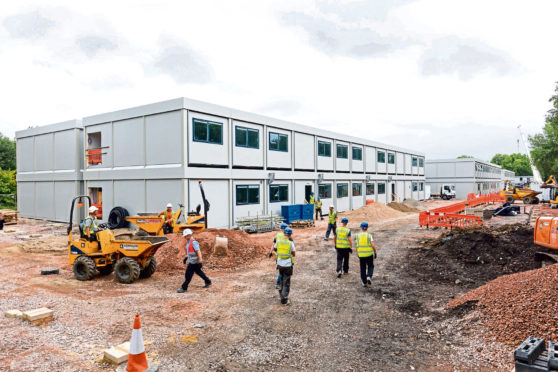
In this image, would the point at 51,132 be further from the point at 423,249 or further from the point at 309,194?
the point at 423,249

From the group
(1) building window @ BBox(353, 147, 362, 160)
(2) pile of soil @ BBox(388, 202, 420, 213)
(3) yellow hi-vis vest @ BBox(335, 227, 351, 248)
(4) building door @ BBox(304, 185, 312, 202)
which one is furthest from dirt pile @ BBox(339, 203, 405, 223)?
(3) yellow hi-vis vest @ BBox(335, 227, 351, 248)

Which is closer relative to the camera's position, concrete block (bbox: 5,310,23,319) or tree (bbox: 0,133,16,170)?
concrete block (bbox: 5,310,23,319)

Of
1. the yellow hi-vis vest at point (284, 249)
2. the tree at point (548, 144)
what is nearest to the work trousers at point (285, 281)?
the yellow hi-vis vest at point (284, 249)

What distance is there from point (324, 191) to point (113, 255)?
22461mm

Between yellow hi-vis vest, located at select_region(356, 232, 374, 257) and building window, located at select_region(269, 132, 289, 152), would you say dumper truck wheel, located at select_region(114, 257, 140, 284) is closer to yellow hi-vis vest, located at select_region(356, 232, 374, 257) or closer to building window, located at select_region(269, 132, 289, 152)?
yellow hi-vis vest, located at select_region(356, 232, 374, 257)

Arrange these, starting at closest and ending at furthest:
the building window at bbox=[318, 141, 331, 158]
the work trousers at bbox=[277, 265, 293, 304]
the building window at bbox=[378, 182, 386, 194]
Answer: the work trousers at bbox=[277, 265, 293, 304], the building window at bbox=[318, 141, 331, 158], the building window at bbox=[378, 182, 386, 194]

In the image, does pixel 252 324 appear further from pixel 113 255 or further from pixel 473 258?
pixel 473 258

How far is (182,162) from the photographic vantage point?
18969 mm

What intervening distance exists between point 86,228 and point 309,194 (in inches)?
818

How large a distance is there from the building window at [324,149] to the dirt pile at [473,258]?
16727mm

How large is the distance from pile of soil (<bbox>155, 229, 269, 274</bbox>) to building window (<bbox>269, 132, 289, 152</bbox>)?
1119cm

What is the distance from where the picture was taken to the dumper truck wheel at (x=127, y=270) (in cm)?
1066

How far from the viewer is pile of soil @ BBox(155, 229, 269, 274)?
42.3 ft

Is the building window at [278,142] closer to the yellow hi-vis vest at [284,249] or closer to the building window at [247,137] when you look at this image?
the building window at [247,137]
